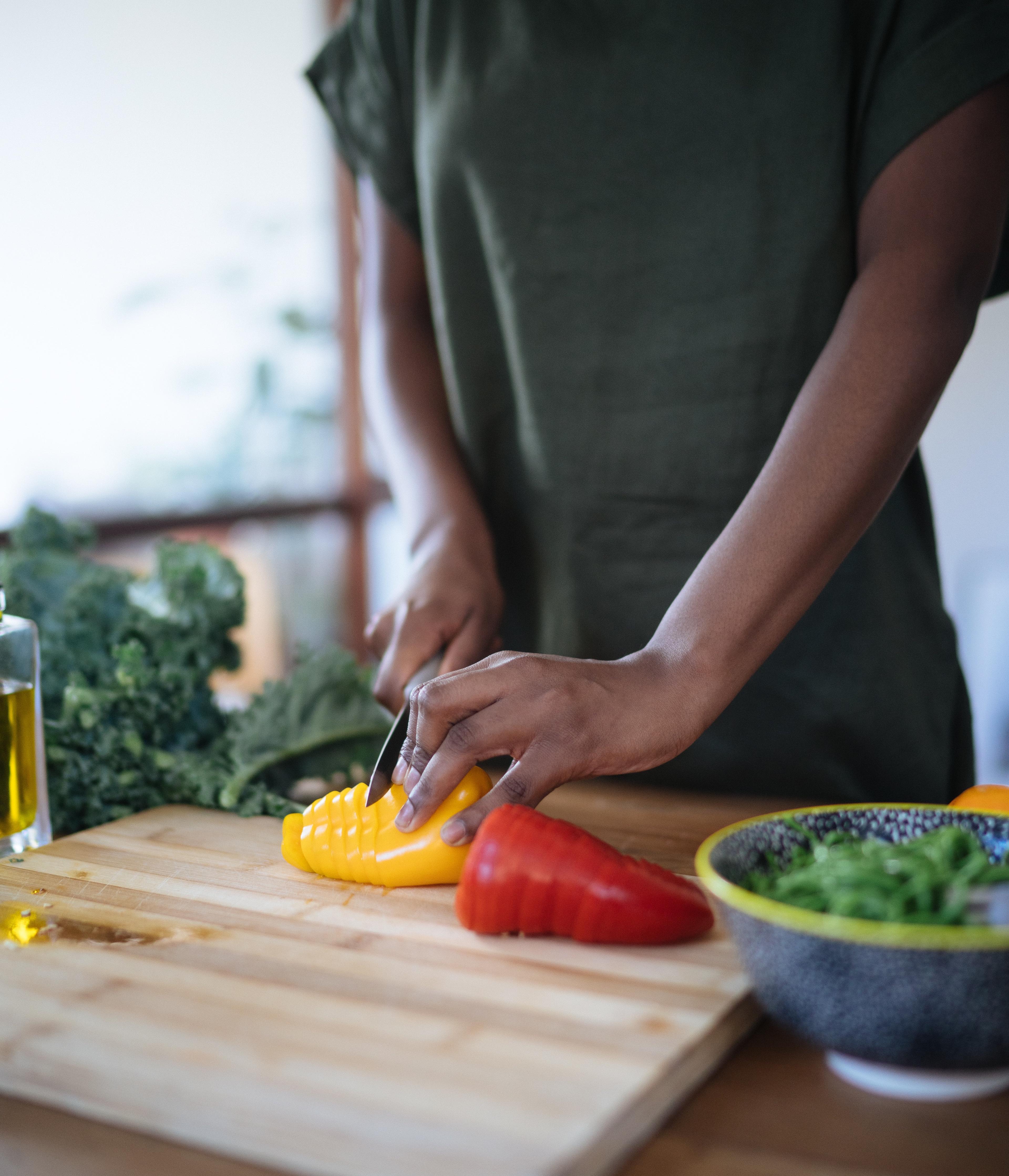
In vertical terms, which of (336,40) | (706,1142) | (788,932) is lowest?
(706,1142)

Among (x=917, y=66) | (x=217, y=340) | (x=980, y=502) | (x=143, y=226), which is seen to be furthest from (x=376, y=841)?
(x=980, y=502)

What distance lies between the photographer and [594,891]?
891mm

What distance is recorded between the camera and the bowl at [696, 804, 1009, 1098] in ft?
2.12

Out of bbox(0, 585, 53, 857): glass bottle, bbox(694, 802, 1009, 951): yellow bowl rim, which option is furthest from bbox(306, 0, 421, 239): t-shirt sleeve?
bbox(694, 802, 1009, 951): yellow bowl rim

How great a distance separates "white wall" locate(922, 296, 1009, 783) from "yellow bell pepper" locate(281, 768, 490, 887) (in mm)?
3535

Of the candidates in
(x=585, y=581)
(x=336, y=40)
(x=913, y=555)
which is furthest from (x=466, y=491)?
(x=336, y=40)

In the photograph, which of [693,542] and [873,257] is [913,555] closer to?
[693,542]

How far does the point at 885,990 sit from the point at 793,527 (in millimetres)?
528

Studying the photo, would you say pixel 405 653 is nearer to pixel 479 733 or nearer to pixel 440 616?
pixel 440 616

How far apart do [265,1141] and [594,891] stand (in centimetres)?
33

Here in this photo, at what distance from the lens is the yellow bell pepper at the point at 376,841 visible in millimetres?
1028

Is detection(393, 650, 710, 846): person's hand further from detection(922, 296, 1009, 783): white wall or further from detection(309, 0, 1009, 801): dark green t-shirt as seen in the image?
detection(922, 296, 1009, 783): white wall


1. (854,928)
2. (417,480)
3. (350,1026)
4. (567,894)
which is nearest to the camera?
(854,928)

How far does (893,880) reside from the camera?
0.72 metres
